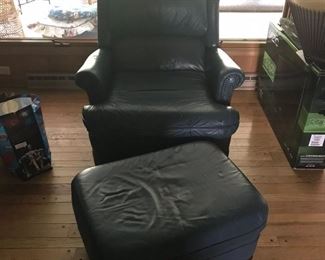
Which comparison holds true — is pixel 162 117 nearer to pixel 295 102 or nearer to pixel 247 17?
pixel 295 102

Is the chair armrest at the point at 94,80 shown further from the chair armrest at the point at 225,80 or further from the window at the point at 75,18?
the window at the point at 75,18

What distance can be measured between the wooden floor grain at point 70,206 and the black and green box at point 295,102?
0.34 ft

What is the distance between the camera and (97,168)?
1.40 m

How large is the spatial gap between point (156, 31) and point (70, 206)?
1.22m

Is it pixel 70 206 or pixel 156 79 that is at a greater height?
pixel 156 79

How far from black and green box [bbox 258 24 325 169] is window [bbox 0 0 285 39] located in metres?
0.51

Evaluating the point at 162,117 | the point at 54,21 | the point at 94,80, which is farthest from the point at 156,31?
the point at 54,21

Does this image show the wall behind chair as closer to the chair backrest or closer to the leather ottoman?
the chair backrest

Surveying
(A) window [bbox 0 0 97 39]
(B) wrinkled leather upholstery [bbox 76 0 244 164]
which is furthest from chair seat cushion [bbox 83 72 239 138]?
(A) window [bbox 0 0 97 39]

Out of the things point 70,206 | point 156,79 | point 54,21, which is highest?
point 54,21

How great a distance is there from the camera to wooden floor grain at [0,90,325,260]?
60.0 inches

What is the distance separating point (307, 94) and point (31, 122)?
4.88 ft

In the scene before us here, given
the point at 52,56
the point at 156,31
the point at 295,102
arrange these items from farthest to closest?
the point at 52,56 → the point at 156,31 → the point at 295,102

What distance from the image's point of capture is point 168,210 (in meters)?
1.20
